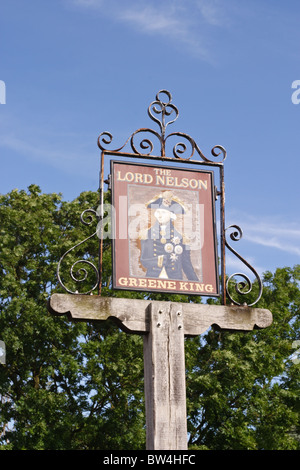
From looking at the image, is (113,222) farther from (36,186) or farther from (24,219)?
(36,186)

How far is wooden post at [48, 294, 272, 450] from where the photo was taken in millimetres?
6734

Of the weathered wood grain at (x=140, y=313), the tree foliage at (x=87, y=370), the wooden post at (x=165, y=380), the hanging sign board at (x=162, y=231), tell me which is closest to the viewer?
the wooden post at (x=165, y=380)

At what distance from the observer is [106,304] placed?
23.0ft

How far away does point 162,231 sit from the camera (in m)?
7.49

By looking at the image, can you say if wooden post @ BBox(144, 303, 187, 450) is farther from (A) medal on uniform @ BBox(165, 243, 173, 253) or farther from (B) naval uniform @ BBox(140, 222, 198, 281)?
(A) medal on uniform @ BBox(165, 243, 173, 253)

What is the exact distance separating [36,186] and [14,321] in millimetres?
5081

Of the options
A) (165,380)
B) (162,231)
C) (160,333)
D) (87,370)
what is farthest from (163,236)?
(87,370)

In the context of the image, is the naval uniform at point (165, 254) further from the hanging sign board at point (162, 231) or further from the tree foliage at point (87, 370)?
the tree foliage at point (87, 370)

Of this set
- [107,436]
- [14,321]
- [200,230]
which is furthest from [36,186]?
[200,230]

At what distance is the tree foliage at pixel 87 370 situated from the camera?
19.3m

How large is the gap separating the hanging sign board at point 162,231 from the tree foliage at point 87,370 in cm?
1152

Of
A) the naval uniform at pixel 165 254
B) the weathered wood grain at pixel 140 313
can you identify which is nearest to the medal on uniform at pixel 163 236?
the naval uniform at pixel 165 254

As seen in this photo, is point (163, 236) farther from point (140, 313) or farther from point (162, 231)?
point (140, 313)
